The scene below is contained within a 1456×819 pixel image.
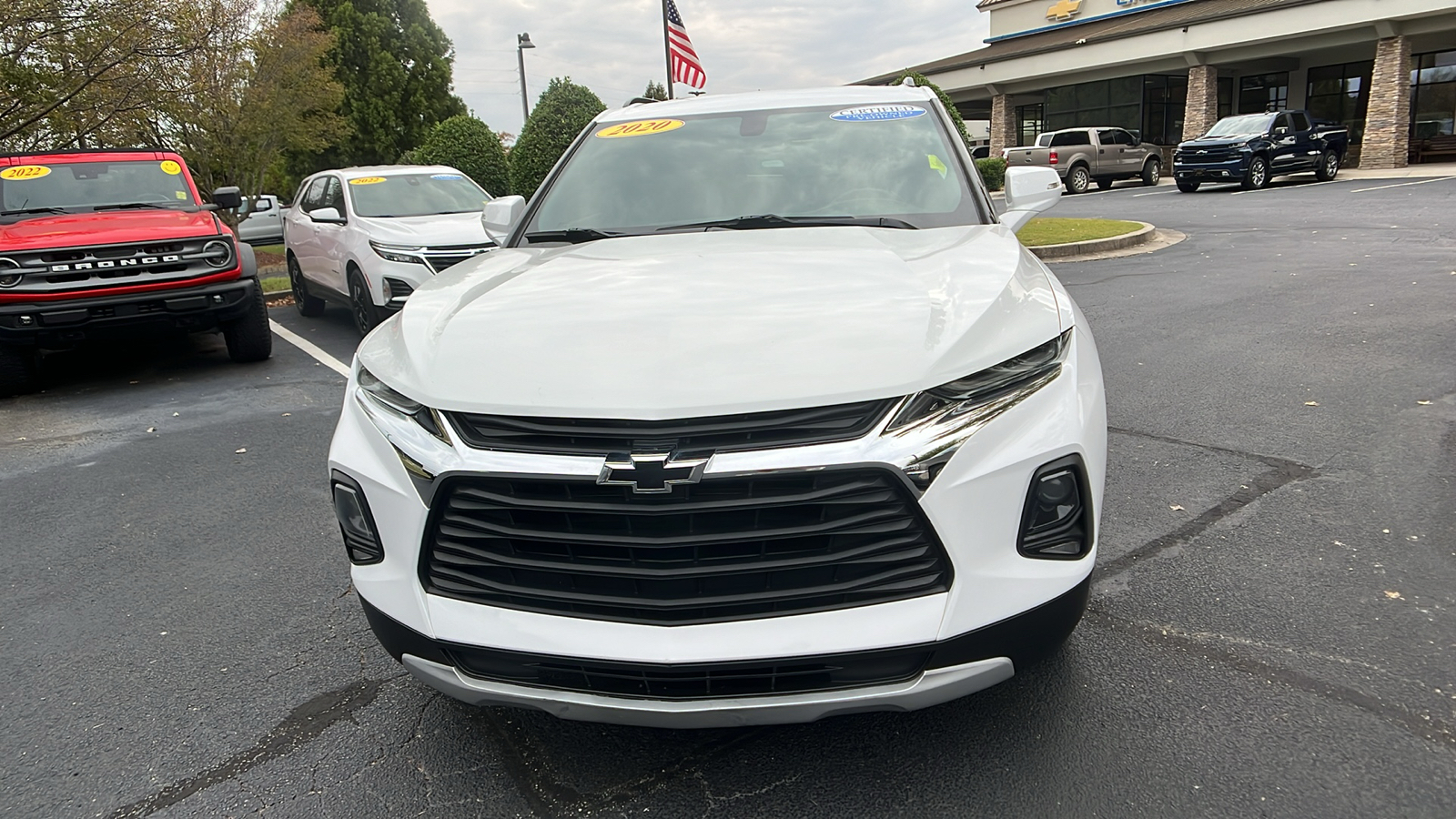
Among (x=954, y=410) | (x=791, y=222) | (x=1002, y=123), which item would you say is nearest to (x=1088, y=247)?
(x=791, y=222)

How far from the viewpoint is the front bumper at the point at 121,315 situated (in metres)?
7.01

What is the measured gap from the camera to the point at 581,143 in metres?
4.13

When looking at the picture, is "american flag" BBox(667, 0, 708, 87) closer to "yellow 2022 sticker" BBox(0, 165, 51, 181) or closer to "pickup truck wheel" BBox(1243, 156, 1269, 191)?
"yellow 2022 sticker" BBox(0, 165, 51, 181)

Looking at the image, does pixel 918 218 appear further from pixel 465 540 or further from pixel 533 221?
pixel 465 540

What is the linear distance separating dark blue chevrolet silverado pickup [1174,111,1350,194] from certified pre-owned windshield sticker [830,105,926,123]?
2176 centimetres

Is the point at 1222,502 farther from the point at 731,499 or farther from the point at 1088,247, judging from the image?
the point at 1088,247

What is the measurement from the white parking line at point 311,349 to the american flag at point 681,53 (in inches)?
303

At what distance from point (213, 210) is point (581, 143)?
6.09m

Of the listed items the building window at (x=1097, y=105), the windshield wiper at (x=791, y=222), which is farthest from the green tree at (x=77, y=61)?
the building window at (x=1097, y=105)

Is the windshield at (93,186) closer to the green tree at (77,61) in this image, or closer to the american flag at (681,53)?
the green tree at (77,61)

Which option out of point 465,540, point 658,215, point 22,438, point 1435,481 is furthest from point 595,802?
point 22,438

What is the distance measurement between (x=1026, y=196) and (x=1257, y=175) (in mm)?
22581

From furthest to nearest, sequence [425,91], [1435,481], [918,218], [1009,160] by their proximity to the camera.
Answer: [425,91]
[1009,160]
[1435,481]
[918,218]

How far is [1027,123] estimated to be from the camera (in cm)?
3853
